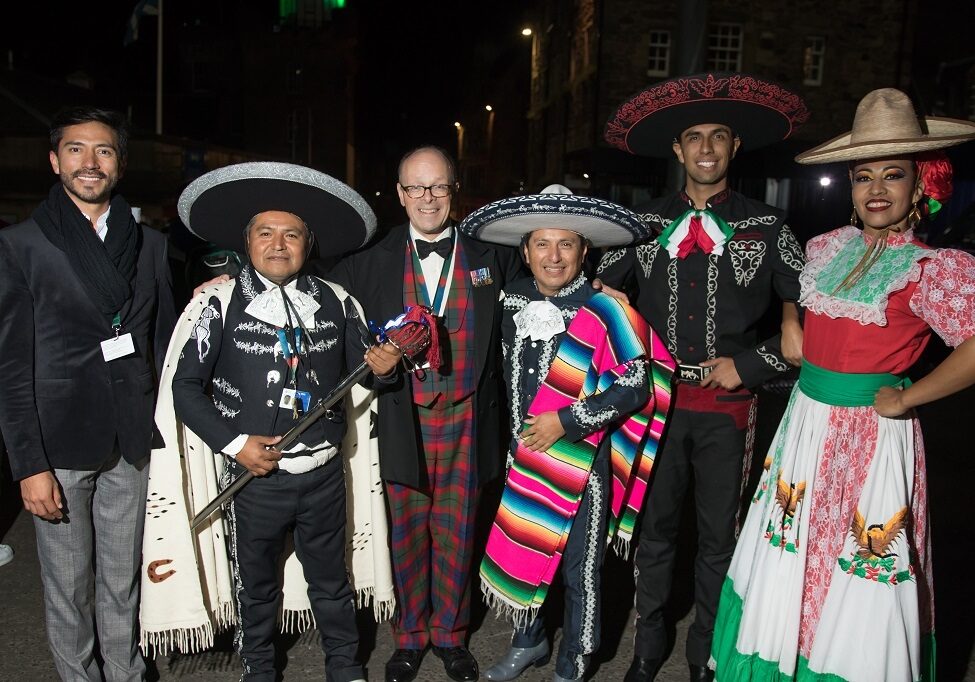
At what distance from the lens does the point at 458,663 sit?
10.9ft

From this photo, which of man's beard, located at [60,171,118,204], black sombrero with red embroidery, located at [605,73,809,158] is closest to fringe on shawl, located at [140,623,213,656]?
man's beard, located at [60,171,118,204]

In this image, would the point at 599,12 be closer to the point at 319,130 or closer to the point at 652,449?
the point at 652,449

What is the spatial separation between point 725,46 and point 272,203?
20848 millimetres

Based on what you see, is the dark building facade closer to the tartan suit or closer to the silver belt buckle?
the silver belt buckle

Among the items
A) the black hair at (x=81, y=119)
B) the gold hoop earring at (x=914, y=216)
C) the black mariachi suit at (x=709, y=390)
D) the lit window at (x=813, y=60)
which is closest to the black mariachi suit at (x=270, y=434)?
the black hair at (x=81, y=119)

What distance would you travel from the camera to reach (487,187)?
4950 cm

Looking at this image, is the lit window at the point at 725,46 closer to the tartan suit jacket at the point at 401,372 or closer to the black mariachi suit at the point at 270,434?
the tartan suit jacket at the point at 401,372

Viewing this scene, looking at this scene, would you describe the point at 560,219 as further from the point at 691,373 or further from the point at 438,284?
the point at 691,373

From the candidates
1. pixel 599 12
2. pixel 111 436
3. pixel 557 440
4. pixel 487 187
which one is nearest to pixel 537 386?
pixel 557 440

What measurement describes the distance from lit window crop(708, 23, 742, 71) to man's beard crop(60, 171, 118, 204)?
66.9ft

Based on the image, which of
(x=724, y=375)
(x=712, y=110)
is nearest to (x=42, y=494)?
(x=724, y=375)

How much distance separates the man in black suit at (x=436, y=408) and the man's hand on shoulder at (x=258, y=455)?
1.86 ft

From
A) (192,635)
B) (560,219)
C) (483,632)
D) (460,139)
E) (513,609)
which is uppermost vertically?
(460,139)

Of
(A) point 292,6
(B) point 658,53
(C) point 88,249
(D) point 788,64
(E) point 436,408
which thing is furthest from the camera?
(A) point 292,6
